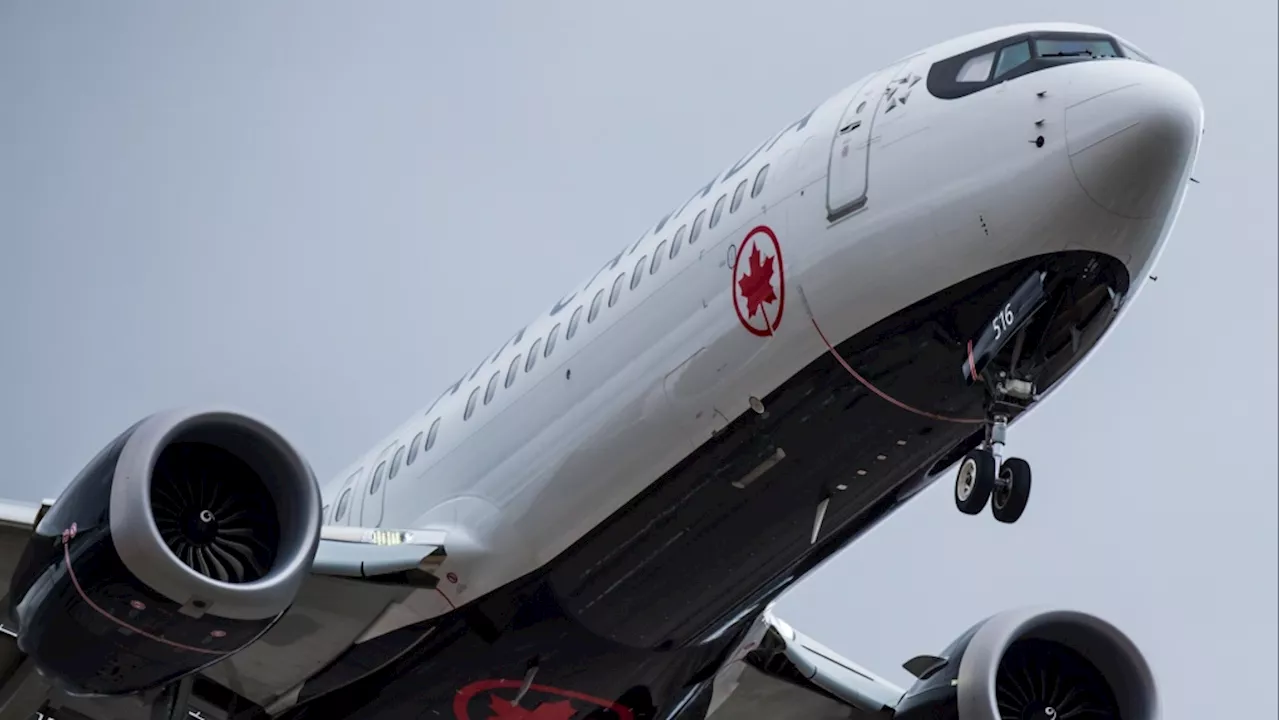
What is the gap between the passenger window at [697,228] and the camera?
14.2m

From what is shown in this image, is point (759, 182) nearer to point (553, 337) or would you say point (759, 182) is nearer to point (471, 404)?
point (553, 337)

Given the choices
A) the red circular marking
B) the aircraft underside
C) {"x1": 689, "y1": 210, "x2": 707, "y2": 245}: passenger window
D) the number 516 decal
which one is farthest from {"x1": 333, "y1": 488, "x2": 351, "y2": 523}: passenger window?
the number 516 decal

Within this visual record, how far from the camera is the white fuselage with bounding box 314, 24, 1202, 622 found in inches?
476

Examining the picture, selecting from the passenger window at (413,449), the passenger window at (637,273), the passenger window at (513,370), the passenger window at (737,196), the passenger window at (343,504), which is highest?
the passenger window at (737,196)

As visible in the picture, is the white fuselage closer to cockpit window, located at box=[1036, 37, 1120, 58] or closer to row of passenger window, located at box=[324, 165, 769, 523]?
row of passenger window, located at box=[324, 165, 769, 523]

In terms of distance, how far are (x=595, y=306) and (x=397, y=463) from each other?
2.64m

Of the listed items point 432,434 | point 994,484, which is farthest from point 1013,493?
point 432,434

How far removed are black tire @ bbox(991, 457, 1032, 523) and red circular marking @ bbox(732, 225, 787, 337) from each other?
1.76m

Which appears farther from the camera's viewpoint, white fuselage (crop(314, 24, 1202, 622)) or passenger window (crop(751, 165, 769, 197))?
passenger window (crop(751, 165, 769, 197))

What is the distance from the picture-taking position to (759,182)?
13.9m

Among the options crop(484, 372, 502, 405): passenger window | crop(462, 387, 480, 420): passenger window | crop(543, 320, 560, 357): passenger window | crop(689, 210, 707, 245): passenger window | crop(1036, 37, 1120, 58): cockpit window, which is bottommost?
crop(462, 387, 480, 420): passenger window

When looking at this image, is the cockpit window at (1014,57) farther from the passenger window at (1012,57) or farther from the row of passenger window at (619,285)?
the row of passenger window at (619,285)

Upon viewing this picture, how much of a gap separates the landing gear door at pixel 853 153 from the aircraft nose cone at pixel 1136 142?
1.45m

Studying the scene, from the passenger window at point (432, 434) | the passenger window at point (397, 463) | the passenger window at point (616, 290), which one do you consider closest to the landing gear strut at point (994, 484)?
the passenger window at point (616, 290)
